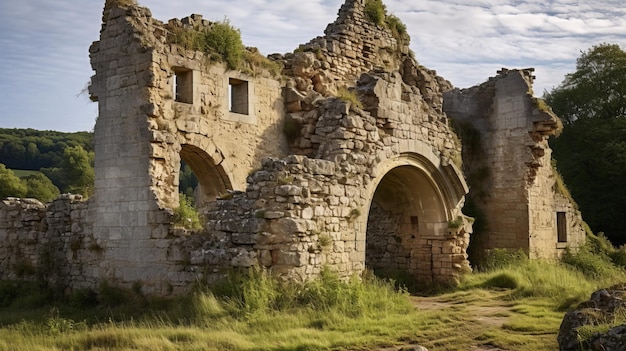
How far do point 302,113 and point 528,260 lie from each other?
6615mm

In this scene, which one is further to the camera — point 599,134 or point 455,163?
point 599,134

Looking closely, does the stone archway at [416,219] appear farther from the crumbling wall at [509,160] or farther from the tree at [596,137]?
the tree at [596,137]

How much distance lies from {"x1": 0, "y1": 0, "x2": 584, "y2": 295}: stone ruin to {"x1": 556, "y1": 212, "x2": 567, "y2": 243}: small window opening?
6.50 ft

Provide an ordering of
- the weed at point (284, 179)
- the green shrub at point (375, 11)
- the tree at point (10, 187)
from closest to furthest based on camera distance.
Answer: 1. the weed at point (284, 179)
2. the green shrub at point (375, 11)
3. the tree at point (10, 187)

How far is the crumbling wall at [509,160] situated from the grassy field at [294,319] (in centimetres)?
434

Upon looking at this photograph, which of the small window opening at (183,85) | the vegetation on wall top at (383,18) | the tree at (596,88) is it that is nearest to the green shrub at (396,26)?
the vegetation on wall top at (383,18)

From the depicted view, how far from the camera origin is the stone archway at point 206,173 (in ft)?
42.1

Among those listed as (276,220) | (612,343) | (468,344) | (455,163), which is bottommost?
(468,344)

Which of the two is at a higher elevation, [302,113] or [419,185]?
[302,113]

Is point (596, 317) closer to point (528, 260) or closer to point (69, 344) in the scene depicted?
point (69, 344)

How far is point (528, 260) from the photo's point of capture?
52.0 ft

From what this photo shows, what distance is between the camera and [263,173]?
10.1 meters

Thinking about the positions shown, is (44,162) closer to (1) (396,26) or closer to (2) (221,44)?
(1) (396,26)

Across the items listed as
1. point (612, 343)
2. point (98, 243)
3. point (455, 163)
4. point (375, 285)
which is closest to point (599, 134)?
point (455, 163)
